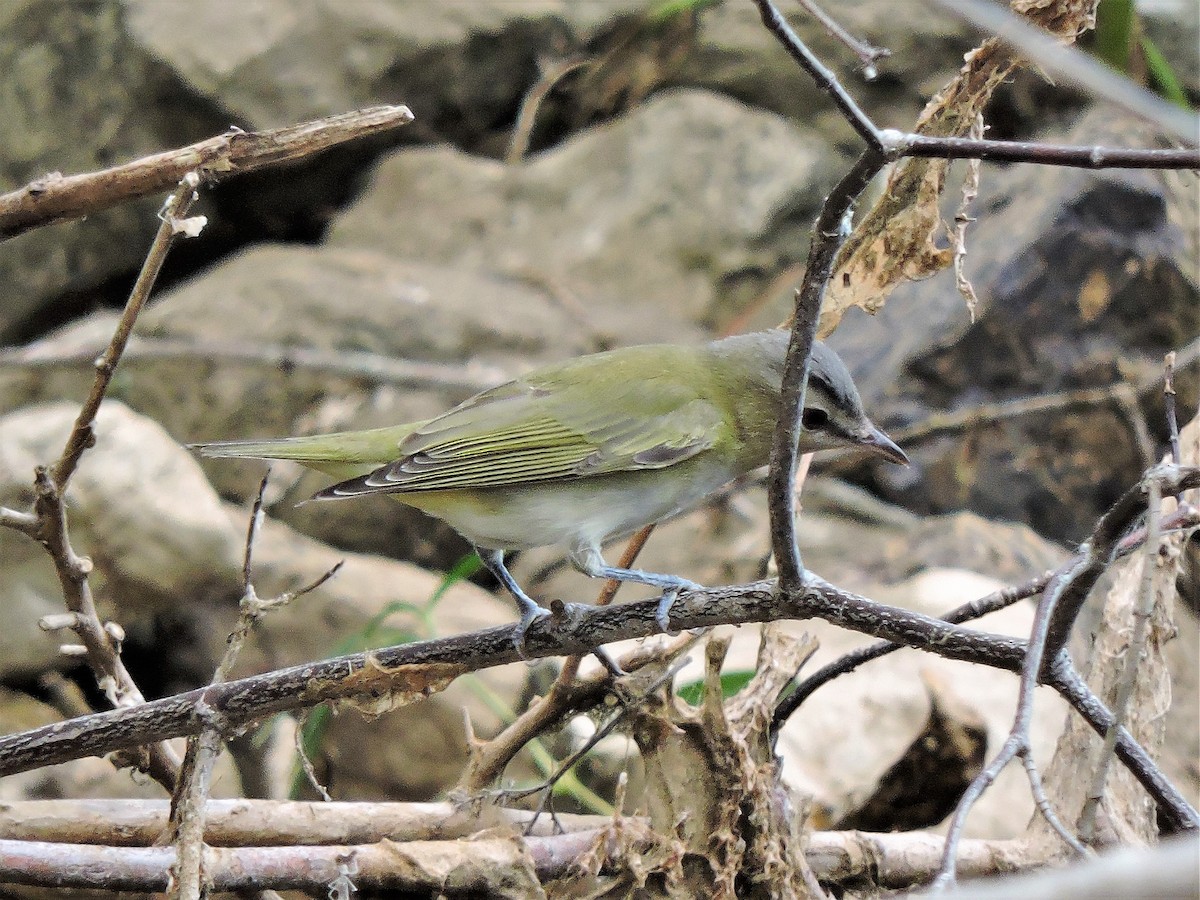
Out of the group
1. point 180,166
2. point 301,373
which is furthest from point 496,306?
point 180,166

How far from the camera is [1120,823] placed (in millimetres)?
2789

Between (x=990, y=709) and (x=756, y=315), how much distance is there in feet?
11.7

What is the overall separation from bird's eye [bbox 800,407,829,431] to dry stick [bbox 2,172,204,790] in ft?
5.04

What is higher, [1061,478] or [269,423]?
[269,423]

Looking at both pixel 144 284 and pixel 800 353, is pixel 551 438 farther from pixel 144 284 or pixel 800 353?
pixel 800 353

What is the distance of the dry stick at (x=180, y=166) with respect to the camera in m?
2.18

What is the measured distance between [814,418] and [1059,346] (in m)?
3.29

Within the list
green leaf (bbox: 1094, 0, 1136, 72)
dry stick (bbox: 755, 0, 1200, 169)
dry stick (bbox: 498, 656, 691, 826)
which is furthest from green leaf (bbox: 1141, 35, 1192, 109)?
dry stick (bbox: 755, 0, 1200, 169)

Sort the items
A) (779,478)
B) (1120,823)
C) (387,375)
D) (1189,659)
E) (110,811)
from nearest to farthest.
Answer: (779,478), (110,811), (1120,823), (1189,659), (387,375)

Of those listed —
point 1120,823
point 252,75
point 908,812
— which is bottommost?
point 1120,823

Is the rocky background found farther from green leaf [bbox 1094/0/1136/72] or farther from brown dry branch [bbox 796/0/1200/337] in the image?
brown dry branch [bbox 796/0/1200/337]

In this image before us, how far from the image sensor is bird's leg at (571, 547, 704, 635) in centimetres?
217

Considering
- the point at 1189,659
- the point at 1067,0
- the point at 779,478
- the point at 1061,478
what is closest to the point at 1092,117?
the point at 1061,478

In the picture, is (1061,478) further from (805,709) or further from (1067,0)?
(1067,0)
